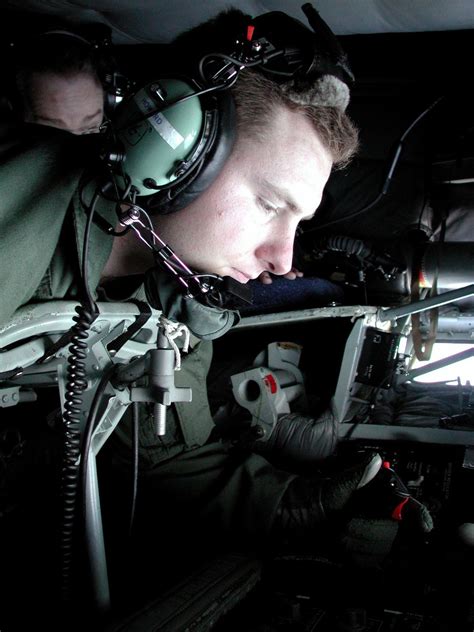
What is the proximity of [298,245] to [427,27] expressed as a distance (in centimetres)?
118

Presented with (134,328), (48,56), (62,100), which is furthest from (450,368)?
(48,56)

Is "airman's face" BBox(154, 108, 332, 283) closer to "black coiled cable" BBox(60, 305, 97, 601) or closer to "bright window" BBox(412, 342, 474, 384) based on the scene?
"black coiled cable" BBox(60, 305, 97, 601)

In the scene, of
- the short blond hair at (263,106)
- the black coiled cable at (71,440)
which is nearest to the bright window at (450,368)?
the short blond hair at (263,106)

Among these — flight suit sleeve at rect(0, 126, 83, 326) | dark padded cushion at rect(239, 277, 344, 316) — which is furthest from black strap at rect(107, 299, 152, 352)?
dark padded cushion at rect(239, 277, 344, 316)

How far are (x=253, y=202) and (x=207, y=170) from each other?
0.61ft

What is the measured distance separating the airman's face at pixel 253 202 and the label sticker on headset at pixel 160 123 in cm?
22

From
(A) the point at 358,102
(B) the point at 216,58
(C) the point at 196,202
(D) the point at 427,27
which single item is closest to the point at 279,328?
(A) the point at 358,102

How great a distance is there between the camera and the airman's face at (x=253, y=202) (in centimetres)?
123

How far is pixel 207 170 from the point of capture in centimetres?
110

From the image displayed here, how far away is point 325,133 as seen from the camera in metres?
1.31

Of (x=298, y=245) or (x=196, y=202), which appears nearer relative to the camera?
(x=196, y=202)

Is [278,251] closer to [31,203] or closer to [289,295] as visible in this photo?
[31,203]

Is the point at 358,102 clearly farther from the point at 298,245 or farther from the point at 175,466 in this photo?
the point at 175,466

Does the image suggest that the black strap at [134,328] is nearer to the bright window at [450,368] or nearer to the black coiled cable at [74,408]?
the black coiled cable at [74,408]
